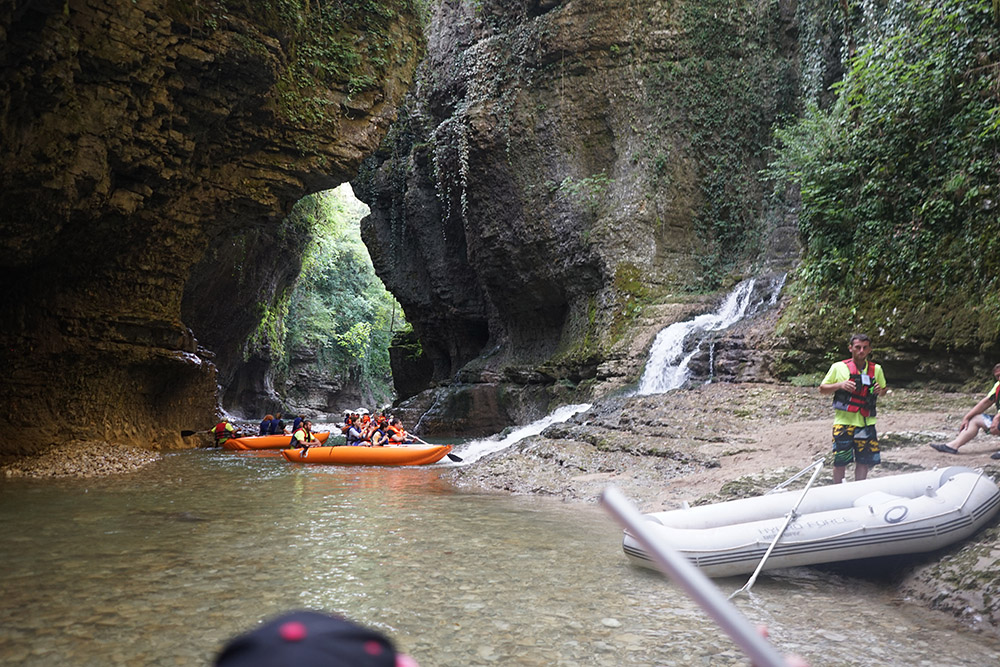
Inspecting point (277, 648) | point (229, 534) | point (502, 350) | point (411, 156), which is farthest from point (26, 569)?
point (411, 156)

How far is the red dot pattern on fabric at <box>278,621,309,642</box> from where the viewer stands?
87cm

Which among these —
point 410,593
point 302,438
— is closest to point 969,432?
point 410,593

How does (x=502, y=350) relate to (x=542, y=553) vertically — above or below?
above

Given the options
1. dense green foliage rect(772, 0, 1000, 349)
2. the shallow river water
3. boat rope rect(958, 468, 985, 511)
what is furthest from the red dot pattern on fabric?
dense green foliage rect(772, 0, 1000, 349)

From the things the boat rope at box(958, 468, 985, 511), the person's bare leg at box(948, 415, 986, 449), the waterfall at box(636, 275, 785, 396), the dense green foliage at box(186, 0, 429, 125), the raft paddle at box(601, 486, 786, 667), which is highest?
the dense green foliage at box(186, 0, 429, 125)

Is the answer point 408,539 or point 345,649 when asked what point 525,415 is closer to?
point 408,539

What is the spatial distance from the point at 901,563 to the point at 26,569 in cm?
616

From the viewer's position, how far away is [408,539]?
6.09 meters

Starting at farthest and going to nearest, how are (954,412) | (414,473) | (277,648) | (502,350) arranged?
(502,350)
(414,473)
(954,412)
(277,648)

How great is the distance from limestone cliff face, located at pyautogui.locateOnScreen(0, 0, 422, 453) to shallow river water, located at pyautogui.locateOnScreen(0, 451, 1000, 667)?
4.78 meters

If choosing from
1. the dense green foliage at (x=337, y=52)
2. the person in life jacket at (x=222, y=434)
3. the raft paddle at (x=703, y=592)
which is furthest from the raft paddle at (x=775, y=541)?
the person in life jacket at (x=222, y=434)

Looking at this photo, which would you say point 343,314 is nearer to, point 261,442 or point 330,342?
point 330,342

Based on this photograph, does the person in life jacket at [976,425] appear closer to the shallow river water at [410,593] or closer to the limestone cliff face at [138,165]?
the shallow river water at [410,593]

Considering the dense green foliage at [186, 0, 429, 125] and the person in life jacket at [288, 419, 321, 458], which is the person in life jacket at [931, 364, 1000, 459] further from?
the person in life jacket at [288, 419, 321, 458]
